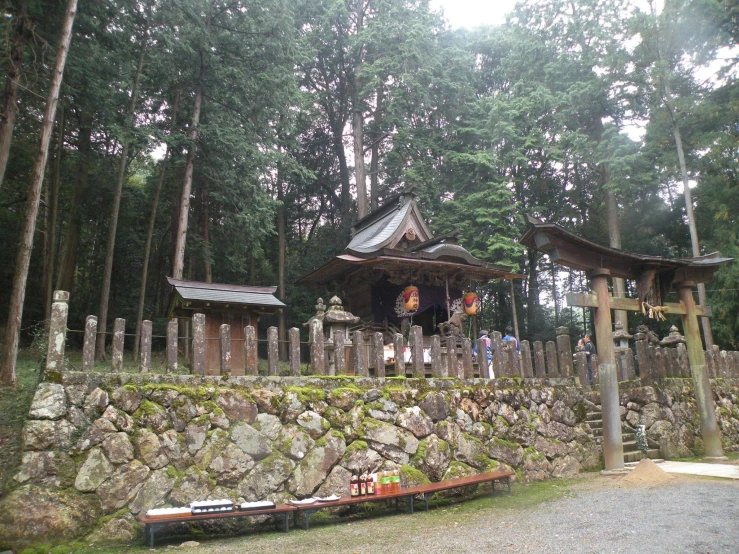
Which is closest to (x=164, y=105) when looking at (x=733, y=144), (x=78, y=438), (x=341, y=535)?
(x=78, y=438)

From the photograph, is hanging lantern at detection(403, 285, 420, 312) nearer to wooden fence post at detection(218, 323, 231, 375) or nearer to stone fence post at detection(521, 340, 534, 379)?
stone fence post at detection(521, 340, 534, 379)

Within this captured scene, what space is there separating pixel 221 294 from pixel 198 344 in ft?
9.98

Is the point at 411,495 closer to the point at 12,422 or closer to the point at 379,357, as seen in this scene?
the point at 379,357

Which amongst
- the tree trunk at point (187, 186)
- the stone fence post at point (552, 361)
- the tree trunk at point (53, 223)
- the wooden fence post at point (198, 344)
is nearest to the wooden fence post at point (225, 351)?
the wooden fence post at point (198, 344)

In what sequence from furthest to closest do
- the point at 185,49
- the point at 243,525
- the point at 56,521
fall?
the point at 185,49 → the point at 243,525 → the point at 56,521

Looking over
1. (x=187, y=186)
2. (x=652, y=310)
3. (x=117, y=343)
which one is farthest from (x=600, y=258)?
(x=187, y=186)

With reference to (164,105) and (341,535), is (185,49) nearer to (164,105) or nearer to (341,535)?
(164,105)

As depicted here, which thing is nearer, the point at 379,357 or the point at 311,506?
the point at 311,506

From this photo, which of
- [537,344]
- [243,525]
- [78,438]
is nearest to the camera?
[78,438]

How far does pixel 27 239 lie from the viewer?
8898 mm

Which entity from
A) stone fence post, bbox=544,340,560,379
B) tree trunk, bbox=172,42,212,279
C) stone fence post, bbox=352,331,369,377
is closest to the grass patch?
stone fence post, bbox=352,331,369,377

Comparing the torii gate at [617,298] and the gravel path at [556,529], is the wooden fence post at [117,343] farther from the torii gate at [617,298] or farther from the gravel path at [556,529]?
the torii gate at [617,298]

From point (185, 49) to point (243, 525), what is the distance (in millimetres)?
12417

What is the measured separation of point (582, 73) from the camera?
22.2 meters
